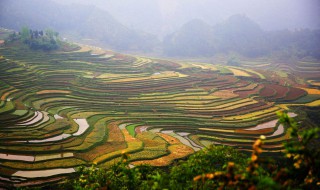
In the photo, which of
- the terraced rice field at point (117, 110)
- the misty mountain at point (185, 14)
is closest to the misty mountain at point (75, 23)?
the misty mountain at point (185, 14)

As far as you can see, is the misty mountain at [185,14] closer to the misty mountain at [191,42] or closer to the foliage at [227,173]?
the misty mountain at [191,42]

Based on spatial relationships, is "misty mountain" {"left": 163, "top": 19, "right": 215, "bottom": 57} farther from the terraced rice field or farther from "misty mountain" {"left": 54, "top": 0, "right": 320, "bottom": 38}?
the terraced rice field

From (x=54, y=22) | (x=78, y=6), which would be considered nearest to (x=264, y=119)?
(x=54, y=22)

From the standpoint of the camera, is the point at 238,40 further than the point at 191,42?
Yes

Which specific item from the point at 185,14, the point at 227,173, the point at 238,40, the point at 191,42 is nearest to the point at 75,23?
the point at 191,42

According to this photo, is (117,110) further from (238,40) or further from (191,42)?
(238,40)

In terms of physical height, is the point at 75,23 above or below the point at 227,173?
above

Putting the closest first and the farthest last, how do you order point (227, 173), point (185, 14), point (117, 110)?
point (227, 173) < point (117, 110) < point (185, 14)
